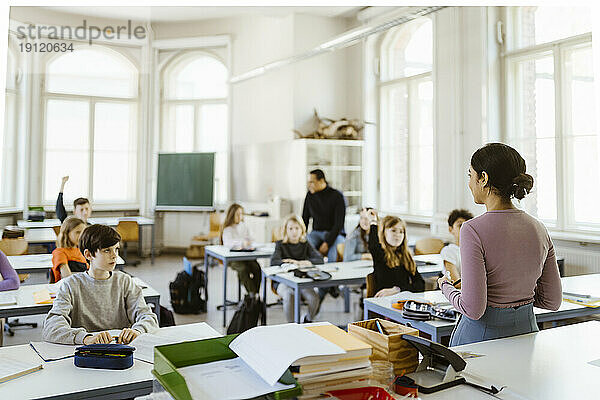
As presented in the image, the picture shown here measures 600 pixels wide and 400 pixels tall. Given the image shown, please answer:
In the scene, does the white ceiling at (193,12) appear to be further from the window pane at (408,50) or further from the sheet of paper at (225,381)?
the sheet of paper at (225,381)

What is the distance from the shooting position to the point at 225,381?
1209mm

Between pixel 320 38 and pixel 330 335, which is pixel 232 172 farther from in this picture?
pixel 330 335

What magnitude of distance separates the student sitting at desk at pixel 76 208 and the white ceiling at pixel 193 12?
76.0 inches

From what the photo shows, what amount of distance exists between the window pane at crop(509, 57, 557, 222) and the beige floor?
2429mm

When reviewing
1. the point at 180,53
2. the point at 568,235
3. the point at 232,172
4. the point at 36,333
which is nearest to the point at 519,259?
the point at 568,235

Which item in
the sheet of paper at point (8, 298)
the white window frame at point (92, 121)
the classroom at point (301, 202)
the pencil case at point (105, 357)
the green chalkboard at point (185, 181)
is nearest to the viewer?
the classroom at point (301, 202)

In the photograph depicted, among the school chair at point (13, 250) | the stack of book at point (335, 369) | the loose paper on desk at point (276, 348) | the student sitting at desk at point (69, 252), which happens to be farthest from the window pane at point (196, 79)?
the stack of book at point (335, 369)

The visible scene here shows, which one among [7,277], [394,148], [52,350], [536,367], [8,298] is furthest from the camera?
[394,148]

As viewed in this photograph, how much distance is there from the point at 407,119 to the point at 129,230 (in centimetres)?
478

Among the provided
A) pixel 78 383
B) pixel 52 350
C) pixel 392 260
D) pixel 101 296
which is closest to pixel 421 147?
pixel 392 260

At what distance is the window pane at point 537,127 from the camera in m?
5.65

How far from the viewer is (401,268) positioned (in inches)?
152

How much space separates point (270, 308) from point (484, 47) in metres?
3.99

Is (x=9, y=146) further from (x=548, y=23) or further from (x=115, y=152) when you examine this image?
(x=548, y=23)
